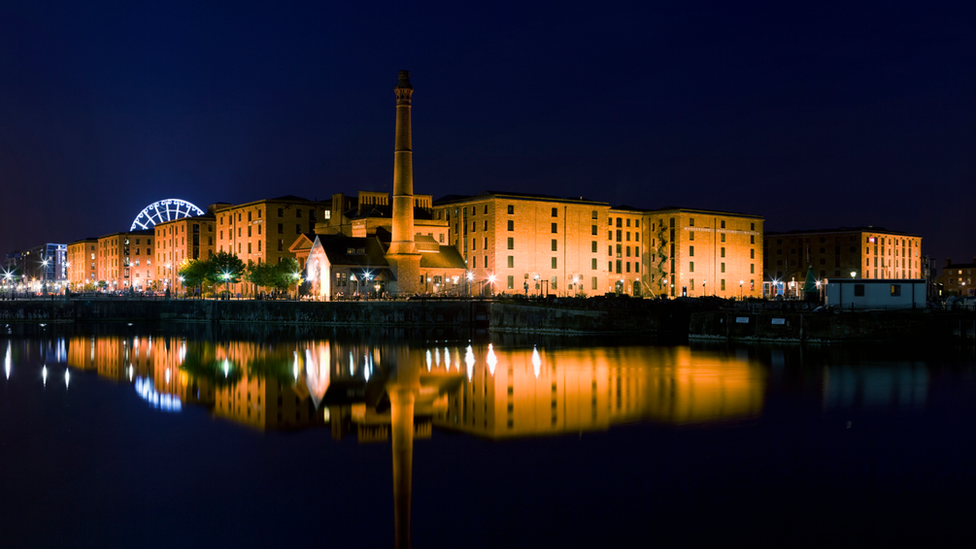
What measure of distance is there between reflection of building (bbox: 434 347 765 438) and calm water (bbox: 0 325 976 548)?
0.55 ft

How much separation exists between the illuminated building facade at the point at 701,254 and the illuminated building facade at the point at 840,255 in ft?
47.8

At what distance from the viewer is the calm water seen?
1333 cm

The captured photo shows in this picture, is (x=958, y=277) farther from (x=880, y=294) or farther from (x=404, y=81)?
(x=404, y=81)

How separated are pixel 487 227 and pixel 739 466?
211 feet

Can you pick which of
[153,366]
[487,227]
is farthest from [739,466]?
[487,227]

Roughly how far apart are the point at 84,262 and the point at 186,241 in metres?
64.6

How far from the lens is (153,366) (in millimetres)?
38250

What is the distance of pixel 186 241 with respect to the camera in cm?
12150

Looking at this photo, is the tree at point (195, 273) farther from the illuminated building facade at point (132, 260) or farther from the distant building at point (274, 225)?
the illuminated building facade at point (132, 260)

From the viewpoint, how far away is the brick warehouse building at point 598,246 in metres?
80.3

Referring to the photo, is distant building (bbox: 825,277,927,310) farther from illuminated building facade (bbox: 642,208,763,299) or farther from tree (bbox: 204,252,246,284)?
tree (bbox: 204,252,246,284)

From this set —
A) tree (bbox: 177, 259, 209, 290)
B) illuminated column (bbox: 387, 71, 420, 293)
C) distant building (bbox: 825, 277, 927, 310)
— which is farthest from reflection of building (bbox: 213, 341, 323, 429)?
tree (bbox: 177, 259, 209, 290)

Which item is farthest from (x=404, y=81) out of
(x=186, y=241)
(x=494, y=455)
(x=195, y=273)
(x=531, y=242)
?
(x=186, y=241)

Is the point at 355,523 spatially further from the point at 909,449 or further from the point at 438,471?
the point at 909,449
